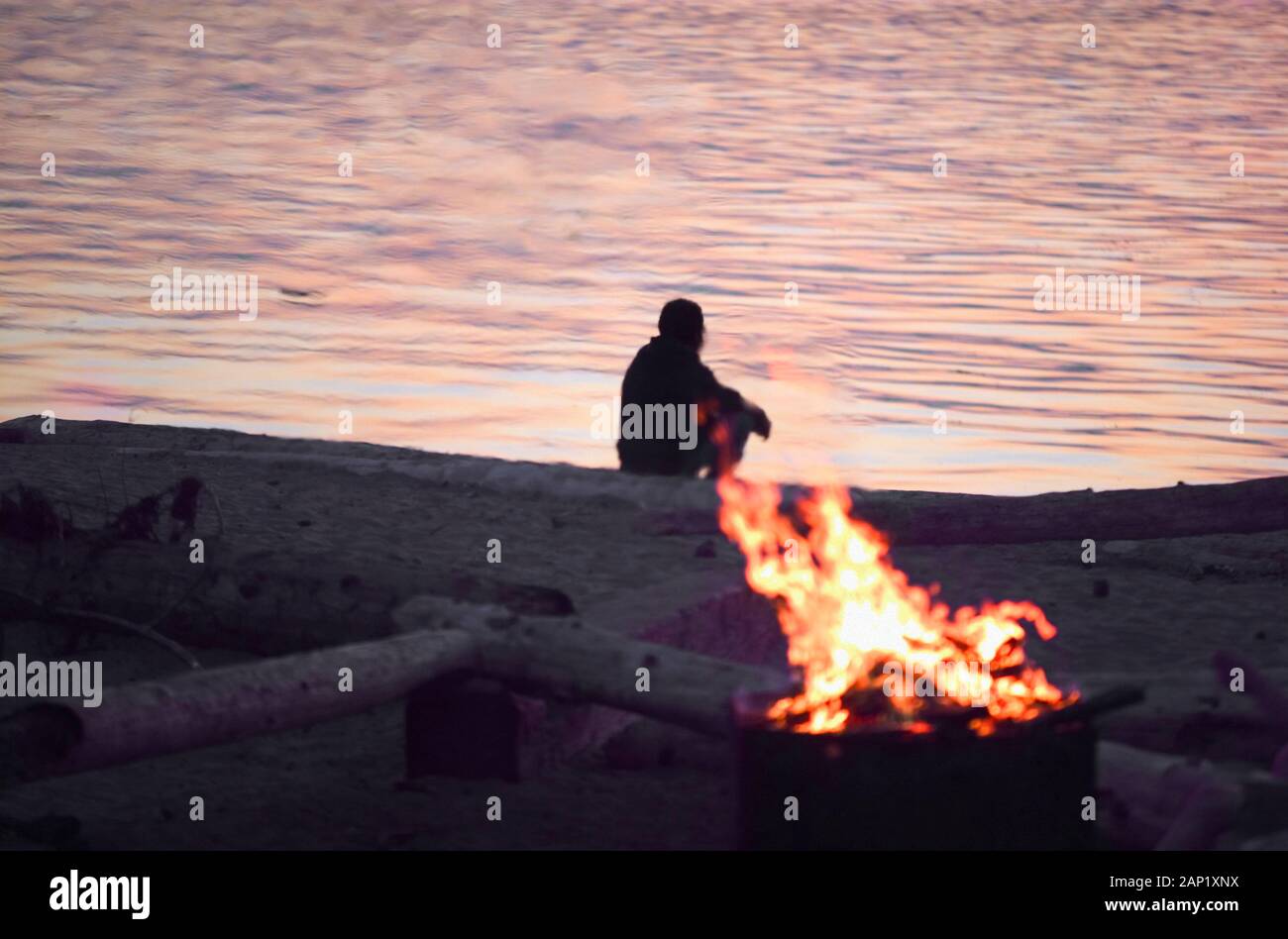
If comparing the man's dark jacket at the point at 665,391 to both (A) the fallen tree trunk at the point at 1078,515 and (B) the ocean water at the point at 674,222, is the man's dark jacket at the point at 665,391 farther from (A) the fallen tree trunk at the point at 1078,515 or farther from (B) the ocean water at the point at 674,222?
(B) the ocean water at the point at 674,222

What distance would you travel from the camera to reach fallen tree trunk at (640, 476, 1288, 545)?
7.88m

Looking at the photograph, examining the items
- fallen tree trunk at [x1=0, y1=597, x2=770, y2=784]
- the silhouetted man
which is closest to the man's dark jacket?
the silhouetted man

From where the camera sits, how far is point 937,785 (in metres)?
4.59

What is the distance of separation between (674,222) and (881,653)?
47.9ft

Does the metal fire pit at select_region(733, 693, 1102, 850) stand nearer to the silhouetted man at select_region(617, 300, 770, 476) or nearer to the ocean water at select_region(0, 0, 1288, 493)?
the silhouetted man at select_region(617, 300, 770, 476)

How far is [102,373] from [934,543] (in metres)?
7.53

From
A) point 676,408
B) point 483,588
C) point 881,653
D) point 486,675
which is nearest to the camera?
point 881,653

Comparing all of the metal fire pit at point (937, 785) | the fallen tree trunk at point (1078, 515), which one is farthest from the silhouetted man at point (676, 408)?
the metal fire pit at point (937, 785)

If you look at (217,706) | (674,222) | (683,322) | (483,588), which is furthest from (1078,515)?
(674,222)

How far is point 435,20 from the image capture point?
29.3 metres

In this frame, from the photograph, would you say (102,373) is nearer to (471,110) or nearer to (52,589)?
(52,589)

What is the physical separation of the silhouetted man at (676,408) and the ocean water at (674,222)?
2021mm

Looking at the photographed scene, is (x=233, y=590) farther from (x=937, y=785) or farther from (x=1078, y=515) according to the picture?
(x=1078, y=515)
